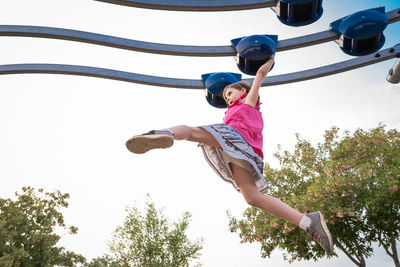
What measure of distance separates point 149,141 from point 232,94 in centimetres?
138

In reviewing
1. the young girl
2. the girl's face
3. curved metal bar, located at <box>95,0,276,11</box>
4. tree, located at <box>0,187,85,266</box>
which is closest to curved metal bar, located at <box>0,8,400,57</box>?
curved metal bar, located at <box>95,0,276,11</box>

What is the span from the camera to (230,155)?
2.41 metres

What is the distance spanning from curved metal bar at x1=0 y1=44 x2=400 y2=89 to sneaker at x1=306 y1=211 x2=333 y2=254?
2.33m

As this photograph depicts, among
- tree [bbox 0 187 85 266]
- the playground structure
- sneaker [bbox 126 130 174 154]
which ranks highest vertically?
tree [bbox 0 187 85 266]

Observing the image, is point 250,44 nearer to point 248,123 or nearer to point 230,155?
point 248,123

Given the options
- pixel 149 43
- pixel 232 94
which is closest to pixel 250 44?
pixel 232 94

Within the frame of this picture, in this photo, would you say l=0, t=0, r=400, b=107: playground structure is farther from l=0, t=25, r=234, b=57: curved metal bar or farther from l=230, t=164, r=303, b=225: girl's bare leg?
l=230, t=164, r=303, b=225: girl's bare leg

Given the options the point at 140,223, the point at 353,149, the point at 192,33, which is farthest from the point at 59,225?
the point at 192,33

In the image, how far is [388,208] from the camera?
11.4 metres

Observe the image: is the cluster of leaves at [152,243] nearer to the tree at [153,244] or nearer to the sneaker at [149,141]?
the tree at [153,244]

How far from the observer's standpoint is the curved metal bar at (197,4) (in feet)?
→ 12.3

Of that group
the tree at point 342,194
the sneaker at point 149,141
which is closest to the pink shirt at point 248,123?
the sneaker at point 149,141

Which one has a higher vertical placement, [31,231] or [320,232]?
[31,231]

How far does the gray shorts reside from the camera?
245cm
